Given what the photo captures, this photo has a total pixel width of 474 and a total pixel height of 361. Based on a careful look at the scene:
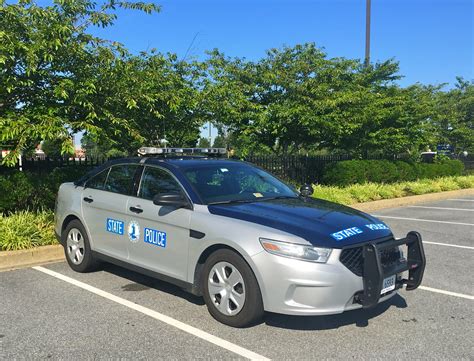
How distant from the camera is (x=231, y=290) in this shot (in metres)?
4.14

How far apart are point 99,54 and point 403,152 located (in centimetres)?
1487

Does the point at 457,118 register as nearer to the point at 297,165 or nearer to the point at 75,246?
the point at 297,165

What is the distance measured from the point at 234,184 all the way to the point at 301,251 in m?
1.48

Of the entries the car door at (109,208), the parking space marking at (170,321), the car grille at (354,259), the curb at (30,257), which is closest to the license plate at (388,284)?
the car grille at (354,259)

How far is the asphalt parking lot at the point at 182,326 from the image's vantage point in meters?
3.77

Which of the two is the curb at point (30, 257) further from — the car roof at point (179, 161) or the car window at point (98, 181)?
the car roof at point (179, 161)

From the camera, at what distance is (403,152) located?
19531 millimetres

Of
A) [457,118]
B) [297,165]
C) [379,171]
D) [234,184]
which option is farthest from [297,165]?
[457,118]

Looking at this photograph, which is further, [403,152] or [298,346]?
[403,152]

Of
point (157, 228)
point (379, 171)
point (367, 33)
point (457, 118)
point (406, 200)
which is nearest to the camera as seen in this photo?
point (157, 228)

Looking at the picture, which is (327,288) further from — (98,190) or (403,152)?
(403,152)

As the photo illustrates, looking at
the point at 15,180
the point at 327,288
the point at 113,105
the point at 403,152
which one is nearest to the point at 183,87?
the point at 113,105

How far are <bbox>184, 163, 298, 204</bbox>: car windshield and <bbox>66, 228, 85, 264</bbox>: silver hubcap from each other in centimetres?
189

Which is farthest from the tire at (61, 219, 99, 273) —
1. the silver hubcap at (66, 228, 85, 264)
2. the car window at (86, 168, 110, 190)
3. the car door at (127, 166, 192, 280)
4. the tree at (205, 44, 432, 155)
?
the tree at (205, 44, 432, 155)
